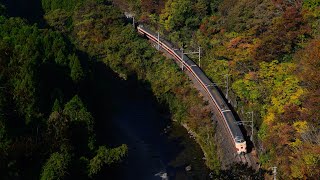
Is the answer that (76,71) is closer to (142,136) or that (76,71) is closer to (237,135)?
(142,136)

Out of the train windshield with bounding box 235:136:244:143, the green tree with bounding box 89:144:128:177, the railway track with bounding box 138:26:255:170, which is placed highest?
the railway track with bounding box 138:26:255:170

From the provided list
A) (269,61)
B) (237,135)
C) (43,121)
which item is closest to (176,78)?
(269,61)

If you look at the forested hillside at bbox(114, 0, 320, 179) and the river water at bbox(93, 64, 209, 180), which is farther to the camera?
the river water at bbox(93, 64, 209, 180)

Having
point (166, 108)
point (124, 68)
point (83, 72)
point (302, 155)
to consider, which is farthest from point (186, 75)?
point (302, 155)

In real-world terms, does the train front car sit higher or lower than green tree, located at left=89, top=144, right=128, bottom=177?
higher

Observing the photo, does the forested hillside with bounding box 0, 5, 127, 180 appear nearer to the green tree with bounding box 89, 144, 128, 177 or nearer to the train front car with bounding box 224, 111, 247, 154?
the green tree with bounding box 89, 144, 128, 177

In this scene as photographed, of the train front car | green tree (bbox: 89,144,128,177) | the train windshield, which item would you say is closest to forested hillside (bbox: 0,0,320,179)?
green tree (bbox: 89,144,128,177)
